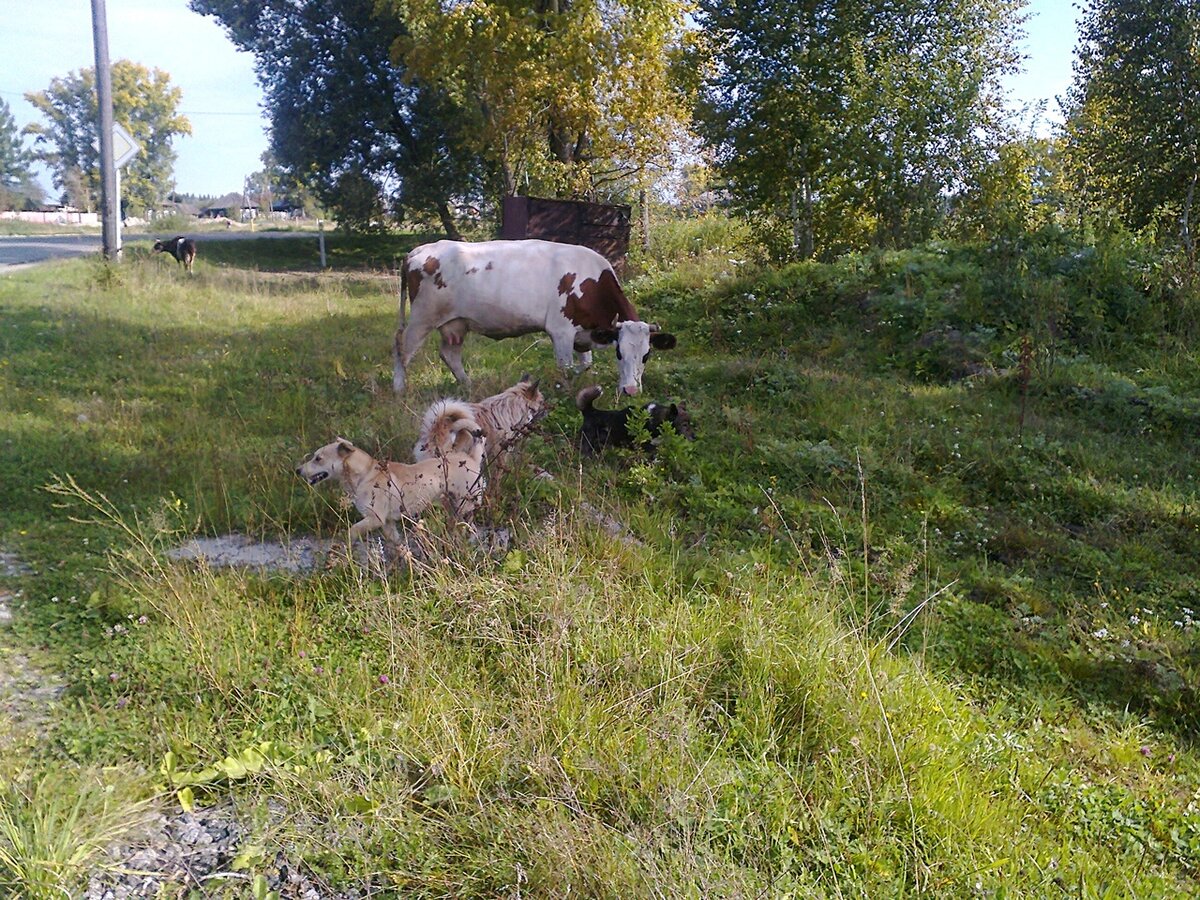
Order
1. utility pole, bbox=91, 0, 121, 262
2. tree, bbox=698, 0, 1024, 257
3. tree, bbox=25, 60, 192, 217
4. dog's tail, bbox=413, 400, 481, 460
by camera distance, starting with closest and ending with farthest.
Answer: dog's tail, bbox=413, 400, 481, 460 → tree, bbox=698, 0, 1024, 257 → utility pole, bbox=91, 0, 121, 262 → tree, bbox=25, 60, 192, 217

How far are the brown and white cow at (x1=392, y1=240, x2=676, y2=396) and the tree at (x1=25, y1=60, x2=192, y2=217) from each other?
82787 millimetres

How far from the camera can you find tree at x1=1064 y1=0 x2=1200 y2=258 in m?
13.7

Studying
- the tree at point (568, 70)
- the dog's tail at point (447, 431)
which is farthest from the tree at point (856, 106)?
the dog's tail at point (447, 431)

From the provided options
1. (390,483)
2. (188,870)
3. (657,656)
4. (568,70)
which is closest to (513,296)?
(390,483)

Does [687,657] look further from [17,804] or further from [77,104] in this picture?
[77,104]

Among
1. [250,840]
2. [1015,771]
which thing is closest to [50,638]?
[250,840]

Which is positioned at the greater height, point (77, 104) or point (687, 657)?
point (77, 104)

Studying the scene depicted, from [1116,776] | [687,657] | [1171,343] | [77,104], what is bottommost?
[1116,776]

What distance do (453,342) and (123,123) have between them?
289 ft

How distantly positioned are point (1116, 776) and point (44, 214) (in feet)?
380

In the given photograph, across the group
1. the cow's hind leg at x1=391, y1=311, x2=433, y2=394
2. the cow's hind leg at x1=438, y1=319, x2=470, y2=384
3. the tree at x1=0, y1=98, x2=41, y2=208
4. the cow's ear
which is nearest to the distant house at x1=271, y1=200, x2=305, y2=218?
the tree at x1=0, y1=98, x2=41, y2=208

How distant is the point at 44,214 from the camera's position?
9912cm

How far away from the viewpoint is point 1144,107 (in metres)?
14.1

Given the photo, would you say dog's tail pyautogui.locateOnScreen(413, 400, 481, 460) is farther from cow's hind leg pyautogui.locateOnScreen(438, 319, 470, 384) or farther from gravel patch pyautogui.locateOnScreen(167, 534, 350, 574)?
cow's hind leg pyautogui.locateOnScreen(438, 319, 470, 384)
